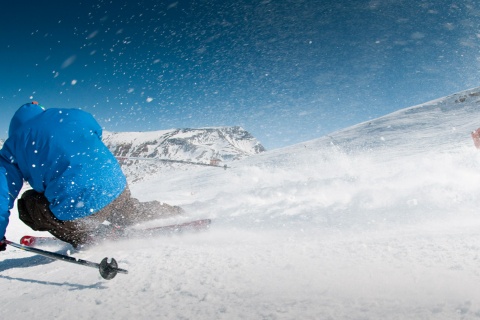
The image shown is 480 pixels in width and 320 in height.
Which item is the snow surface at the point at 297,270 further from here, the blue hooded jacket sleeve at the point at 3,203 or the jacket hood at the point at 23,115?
the jacket hood at the point at 23,115

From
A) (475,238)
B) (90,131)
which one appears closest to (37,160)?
(90,131)

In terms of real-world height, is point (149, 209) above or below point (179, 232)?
above

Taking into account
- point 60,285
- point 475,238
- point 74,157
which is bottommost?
point 475,238

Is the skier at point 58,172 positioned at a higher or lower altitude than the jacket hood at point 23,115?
lower

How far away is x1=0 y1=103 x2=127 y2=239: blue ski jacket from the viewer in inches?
106

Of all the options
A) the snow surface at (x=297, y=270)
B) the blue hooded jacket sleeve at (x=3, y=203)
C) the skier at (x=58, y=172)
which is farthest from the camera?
the skier at (x=58, y=172)

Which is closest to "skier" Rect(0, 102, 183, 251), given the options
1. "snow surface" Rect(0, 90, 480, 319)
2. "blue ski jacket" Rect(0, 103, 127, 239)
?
"blue ski jacket" Rect(0, 103, 127, 239)

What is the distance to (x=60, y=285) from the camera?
2.15m

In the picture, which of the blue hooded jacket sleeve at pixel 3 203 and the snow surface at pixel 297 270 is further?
the blue hooded jacket sleeve at pixel 3 203

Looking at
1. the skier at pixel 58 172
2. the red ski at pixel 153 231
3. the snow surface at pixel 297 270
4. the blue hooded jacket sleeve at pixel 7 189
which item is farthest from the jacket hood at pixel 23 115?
the red ski at pixel 153 231

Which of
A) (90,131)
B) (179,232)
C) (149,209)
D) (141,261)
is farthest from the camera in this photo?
(149,209)

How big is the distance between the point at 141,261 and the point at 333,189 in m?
Answer: 3.64

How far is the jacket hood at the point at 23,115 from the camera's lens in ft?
9.02

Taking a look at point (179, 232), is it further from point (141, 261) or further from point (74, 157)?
point (74, 157)
